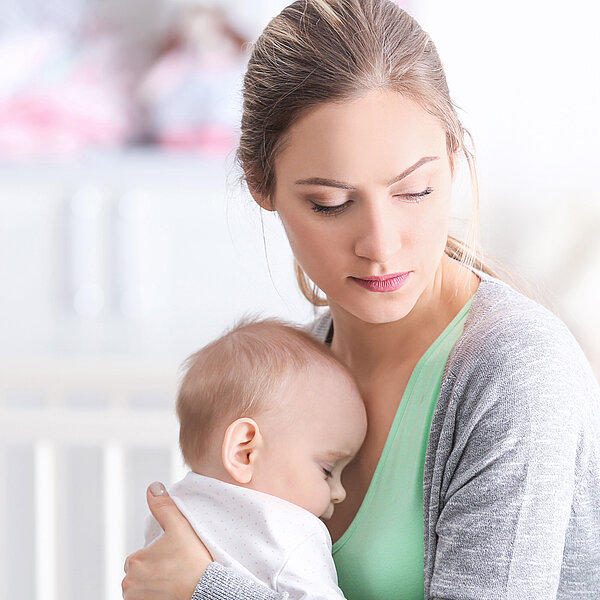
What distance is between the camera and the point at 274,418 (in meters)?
1.07

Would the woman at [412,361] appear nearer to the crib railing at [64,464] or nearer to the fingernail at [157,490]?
the fingernail at [157,490]

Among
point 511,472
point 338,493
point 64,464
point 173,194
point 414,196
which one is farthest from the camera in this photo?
point 173,194

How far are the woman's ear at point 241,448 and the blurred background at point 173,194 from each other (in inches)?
40.4

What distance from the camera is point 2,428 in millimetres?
1808

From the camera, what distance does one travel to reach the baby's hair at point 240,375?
1072 millimetres

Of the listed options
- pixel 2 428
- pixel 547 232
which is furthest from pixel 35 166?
pixel 547 232

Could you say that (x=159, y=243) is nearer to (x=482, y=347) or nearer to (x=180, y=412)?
(x=180, y=412)

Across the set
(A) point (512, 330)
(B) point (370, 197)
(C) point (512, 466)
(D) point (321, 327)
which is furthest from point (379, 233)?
(D) point (321, 327)

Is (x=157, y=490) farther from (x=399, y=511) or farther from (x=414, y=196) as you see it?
(x=414, y=196)

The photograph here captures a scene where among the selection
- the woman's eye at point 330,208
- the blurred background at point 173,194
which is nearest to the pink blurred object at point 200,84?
the blurred background at point 173,194

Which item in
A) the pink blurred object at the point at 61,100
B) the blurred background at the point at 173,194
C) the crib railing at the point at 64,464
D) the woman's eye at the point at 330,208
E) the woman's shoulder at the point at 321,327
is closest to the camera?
the woman's eye at the point at 330,208

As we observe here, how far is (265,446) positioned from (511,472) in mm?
291

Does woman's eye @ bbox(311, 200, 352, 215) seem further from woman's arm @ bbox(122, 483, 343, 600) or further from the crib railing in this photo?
the crib railing

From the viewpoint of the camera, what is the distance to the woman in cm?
90
